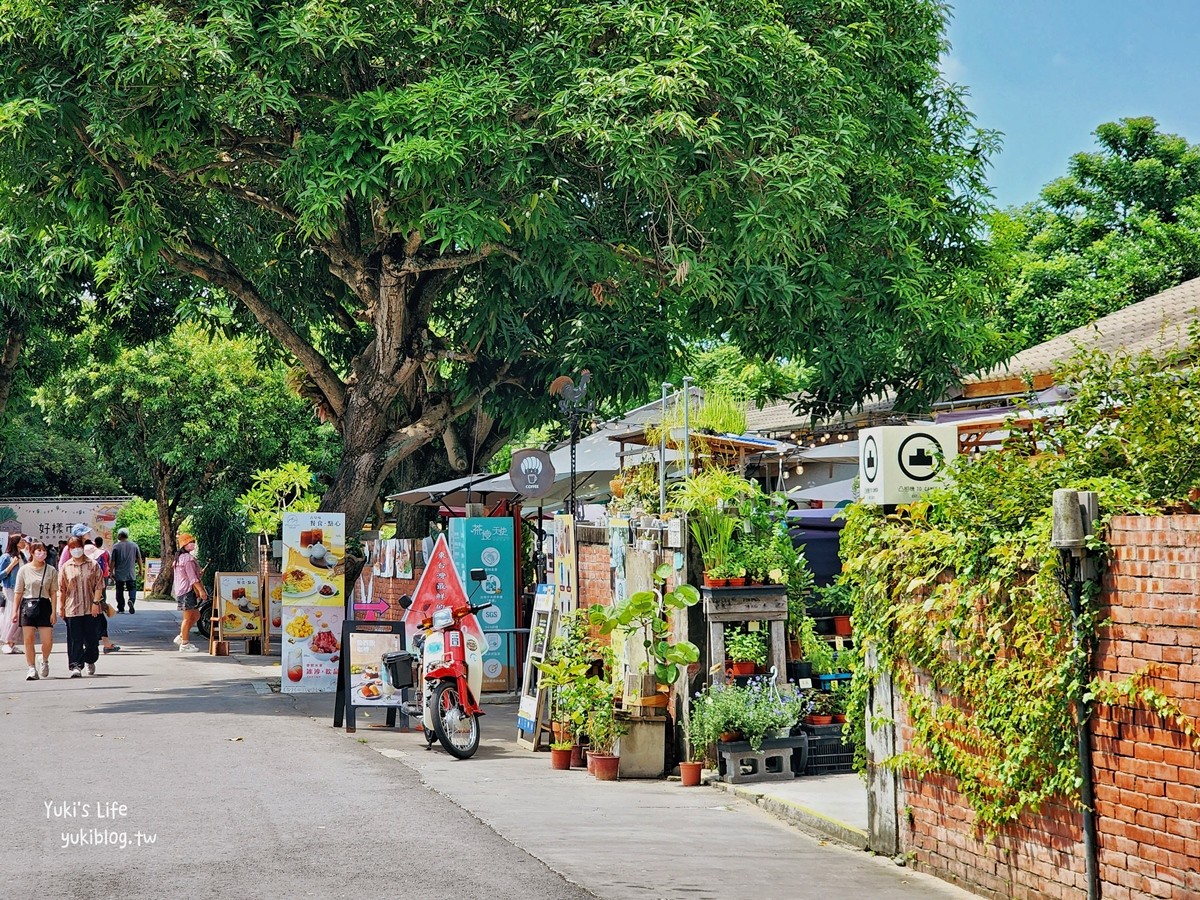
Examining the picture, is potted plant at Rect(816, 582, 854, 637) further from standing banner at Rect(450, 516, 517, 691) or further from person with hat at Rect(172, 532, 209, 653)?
person with hat at Rect(172, 532, 209, 653)

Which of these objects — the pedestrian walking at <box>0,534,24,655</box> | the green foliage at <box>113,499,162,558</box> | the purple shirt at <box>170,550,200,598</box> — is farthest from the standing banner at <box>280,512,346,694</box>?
the green foliage at <box>113,499,162,558</box>

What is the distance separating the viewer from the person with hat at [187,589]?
2400 cm

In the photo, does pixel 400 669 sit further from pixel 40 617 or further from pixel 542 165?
pixel 40 617

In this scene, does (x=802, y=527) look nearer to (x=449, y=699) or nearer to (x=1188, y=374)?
(x=449, y=699)

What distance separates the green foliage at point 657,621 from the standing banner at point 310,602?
6100 millimetres

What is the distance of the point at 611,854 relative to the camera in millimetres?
8133

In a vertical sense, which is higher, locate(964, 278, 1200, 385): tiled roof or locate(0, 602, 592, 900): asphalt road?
locate(964, 278, 1200, 385): tiled roof

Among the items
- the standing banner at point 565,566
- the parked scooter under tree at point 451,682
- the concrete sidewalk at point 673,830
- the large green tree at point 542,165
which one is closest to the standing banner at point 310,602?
the large green tree at point 542,165

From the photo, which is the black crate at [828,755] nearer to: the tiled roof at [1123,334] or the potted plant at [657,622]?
the potted plant at [657,622]

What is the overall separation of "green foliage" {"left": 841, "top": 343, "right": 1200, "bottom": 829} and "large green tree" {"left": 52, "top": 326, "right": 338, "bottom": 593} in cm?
3116

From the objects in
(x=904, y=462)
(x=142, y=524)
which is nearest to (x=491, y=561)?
(x=904, y=462)

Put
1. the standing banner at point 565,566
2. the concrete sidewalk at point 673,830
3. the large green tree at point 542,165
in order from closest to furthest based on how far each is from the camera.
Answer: the concrete sidewalk at point 673,830
the standing banner at point 565,566
the large green tree at point 542,165

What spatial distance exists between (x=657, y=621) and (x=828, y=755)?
1.80m

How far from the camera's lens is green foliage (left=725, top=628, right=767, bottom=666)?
11219 millimetres
